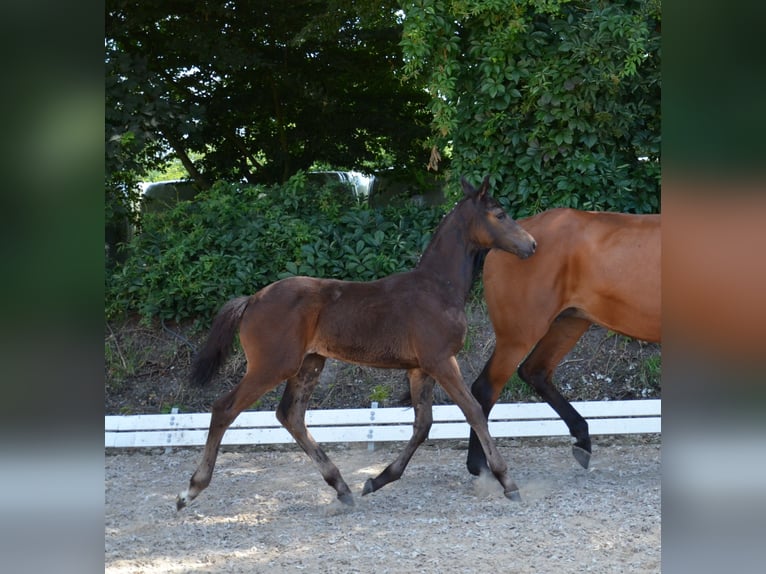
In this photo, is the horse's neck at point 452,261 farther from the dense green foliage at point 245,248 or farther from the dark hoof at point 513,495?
the dense green foliage at point 245,248

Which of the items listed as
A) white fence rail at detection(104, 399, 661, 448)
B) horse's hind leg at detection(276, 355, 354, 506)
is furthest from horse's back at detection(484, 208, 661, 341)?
horse's hind leg at detection(276, 355, 354, 506)

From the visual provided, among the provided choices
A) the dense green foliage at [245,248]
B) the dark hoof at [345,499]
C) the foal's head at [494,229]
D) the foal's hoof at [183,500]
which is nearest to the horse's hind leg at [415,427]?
the dark hoof at [345,499]

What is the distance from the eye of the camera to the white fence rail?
682 cm

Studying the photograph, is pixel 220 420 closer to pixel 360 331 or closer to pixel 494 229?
pixel 360 331

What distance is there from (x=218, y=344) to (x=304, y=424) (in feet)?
2.49

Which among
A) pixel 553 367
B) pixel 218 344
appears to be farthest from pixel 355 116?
pixel 218 344

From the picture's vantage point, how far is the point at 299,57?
36.2 ft

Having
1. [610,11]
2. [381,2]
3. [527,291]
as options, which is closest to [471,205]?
[527,291]

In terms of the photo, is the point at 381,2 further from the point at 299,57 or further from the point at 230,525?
the point at 230,525

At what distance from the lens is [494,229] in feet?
17.6

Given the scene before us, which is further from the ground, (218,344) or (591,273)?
(591,273)

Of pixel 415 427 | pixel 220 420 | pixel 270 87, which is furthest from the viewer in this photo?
pixel 270 87

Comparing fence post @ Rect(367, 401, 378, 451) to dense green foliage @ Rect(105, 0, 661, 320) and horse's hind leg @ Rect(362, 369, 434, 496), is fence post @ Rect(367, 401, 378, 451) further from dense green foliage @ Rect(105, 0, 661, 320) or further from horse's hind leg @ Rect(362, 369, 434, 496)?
dense green foliage @ Rect(105, 0, 661, 320)
